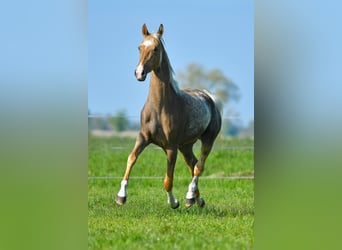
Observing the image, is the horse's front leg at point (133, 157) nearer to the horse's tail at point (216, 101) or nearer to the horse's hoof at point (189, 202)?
the horse's hoof at point (189, 202)

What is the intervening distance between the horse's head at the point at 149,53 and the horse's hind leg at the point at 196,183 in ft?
1.90

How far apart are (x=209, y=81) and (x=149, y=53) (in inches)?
22.8

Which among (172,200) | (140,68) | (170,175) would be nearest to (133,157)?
(170,175)

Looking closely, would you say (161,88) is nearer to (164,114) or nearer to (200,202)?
(164,114)

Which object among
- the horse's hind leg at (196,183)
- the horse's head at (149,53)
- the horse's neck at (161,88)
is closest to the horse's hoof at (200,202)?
the horse's hind leg at (196,183)

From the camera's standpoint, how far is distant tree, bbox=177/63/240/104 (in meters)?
3.30

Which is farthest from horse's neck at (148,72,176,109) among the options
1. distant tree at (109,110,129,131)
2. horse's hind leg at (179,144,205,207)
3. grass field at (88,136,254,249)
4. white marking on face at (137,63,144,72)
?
distant tree at (109,110,129,131)

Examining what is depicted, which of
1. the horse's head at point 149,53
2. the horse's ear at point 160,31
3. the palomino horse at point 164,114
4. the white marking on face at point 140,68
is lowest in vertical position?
the palomino horse at point 164,114

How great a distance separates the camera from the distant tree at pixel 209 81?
3298mm

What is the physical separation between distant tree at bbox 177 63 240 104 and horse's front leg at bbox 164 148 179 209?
16.3 inches

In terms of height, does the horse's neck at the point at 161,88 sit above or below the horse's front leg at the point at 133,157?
above
